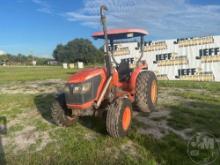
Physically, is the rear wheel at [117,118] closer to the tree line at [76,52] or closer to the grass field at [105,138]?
the grass field at [105,138]

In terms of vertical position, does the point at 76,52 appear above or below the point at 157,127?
above

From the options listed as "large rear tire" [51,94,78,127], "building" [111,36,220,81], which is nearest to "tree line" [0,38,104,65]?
"building" [111,36,220,81]

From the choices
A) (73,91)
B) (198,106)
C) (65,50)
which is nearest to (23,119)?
(73,91)

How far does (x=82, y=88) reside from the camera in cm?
538

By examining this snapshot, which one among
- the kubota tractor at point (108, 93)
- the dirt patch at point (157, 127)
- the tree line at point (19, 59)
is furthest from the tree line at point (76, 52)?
the dirt patch at point (157, 127)

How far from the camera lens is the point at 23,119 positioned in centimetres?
715

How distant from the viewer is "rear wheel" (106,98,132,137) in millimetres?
5117

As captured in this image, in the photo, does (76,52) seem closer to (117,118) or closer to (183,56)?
(183,56)

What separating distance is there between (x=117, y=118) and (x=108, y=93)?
88cm

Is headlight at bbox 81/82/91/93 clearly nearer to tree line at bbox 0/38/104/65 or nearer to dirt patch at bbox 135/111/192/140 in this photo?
dirt patch at bbox 135/111/192/140

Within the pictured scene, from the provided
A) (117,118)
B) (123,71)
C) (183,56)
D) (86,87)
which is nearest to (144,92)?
(123,71)

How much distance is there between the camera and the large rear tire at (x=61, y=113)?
5.99 m

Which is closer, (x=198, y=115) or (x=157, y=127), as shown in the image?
(x=157, y=127)

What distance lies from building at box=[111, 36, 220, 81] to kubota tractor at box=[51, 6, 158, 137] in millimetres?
9762
